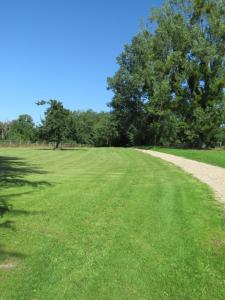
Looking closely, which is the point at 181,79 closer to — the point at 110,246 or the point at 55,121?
the point at 55,121

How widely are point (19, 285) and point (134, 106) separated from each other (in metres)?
58.8

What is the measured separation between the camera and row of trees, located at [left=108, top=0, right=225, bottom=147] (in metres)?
50.6

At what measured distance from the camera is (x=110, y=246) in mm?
6457

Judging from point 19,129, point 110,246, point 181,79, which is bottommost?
point 110,246

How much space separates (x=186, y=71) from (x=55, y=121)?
52.6 feet

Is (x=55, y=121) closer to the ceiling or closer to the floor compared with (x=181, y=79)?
closer to the floor

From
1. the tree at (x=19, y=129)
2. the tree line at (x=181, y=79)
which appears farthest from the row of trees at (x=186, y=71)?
the tree at (x=19, y=129)

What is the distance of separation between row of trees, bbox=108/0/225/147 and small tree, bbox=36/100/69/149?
10.4 metres

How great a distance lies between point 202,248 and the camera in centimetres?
661

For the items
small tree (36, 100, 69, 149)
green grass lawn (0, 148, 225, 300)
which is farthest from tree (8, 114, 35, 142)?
green grass lawn (0, 148, 225, 300)

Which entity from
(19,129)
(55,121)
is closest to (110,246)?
(55,121)

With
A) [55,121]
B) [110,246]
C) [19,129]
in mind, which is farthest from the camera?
[19,129]

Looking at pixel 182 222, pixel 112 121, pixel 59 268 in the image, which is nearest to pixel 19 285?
pixel 59 268

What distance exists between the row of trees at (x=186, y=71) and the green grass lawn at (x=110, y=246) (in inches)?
1610
